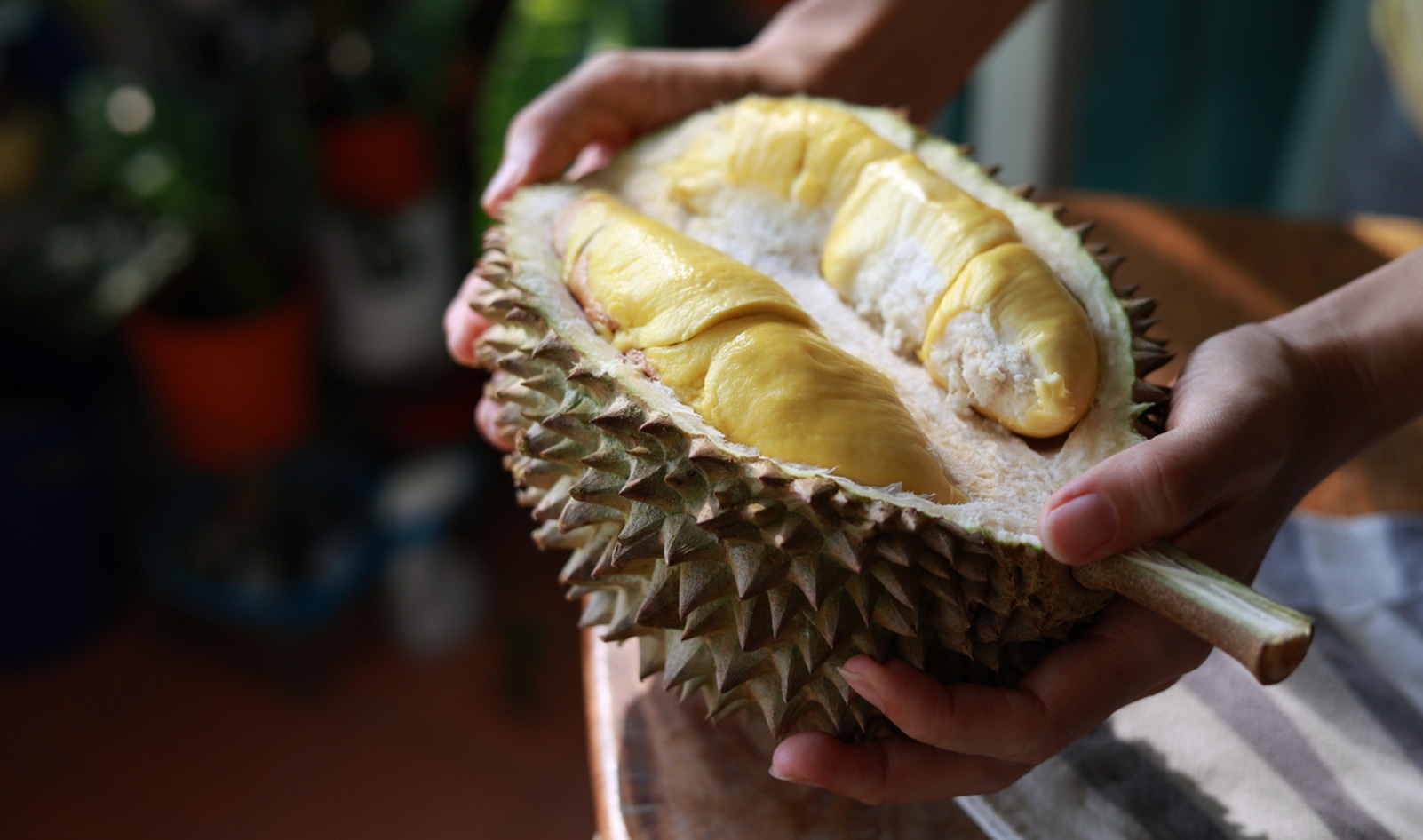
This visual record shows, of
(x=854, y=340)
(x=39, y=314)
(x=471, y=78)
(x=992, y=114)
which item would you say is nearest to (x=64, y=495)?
(x=39, y=314)

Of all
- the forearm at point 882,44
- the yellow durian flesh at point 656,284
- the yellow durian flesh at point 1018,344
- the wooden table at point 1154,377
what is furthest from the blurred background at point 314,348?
the yellow durian flesh at point 1018,344

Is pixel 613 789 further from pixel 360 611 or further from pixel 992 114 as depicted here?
pixel 992 114

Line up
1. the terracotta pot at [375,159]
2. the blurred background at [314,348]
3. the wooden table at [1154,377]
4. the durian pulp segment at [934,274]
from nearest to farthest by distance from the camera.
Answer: the durian pulp segment at [934,274], the wooden table at [1154,377], the blurred background at [314,348], the terracotta pot at [375,159]

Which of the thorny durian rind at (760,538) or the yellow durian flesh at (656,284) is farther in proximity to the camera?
the yellow durian flesh at (656,284)

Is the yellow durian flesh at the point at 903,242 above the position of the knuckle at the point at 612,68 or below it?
below

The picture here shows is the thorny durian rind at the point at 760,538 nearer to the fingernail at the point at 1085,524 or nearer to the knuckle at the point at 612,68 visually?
the fingernail at the point at 1085,524

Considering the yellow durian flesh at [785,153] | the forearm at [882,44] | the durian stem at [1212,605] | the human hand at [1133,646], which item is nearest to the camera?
the durian stem at [1212,605]

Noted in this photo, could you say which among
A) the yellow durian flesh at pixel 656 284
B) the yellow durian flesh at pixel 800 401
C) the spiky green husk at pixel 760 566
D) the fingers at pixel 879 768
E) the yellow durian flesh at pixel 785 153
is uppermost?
the yellow durian flesh at pixel 785 153
